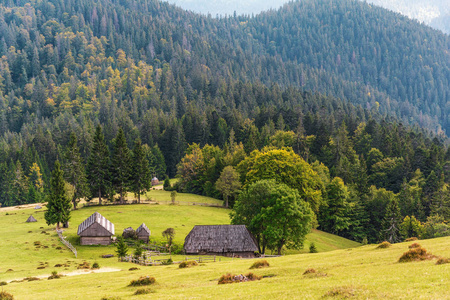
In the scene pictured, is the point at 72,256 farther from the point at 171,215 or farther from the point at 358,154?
the point at 358,154

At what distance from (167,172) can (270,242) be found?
110910mm

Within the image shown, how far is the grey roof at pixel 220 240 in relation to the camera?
206ft

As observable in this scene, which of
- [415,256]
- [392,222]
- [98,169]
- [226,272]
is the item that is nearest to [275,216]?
[226,272]

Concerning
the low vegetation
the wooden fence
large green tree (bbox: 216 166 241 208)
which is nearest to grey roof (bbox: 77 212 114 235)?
the wooden fence

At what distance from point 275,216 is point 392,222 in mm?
48659

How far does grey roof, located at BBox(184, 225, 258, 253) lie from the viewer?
2475 inches

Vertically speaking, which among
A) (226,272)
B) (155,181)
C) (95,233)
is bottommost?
(226,272)

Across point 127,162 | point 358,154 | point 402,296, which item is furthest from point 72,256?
point 358,154

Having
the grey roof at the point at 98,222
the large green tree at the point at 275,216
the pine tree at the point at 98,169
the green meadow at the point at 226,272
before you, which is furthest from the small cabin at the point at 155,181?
the large green tree at the point at 275,216

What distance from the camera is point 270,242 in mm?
62844

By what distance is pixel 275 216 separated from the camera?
64000mm

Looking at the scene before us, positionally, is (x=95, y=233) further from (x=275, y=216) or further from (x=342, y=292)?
(x=342, y=292)

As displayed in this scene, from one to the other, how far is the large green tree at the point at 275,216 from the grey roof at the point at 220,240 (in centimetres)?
292

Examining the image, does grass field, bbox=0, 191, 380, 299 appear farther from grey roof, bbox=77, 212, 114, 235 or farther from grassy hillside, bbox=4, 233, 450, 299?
grey roof, bbox=77, 212, 114, 235
